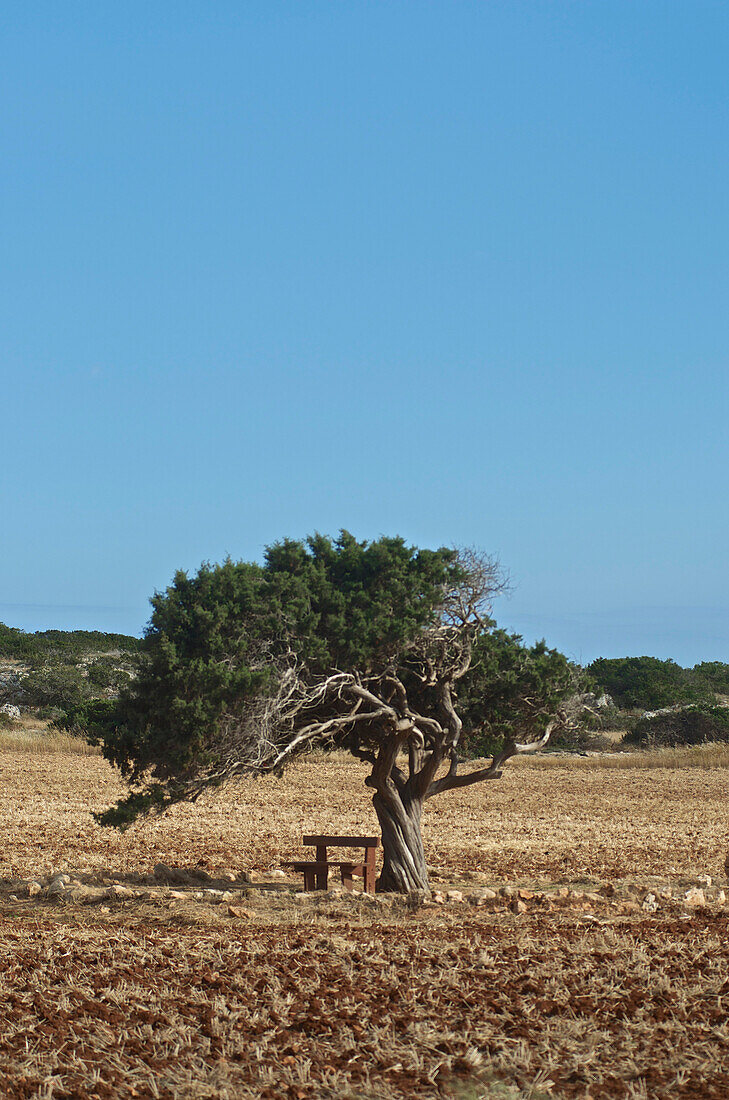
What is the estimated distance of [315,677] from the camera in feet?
45.7

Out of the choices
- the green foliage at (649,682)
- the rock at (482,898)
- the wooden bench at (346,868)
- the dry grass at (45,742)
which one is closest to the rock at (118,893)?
the wooden bench at (346,868)

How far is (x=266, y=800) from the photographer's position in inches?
1204

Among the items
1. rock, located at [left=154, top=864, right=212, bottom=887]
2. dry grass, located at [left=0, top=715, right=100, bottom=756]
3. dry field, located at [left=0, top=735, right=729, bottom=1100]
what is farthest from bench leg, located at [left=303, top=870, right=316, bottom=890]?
dry grass, located at [left=0, top=715, right=100, bottom=756]

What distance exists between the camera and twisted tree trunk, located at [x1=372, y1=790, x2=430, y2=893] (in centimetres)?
1491

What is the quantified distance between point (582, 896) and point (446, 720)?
301 cm

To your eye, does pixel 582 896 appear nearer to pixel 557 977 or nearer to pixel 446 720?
pixel 446 720

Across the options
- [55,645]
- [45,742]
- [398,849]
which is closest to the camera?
[398,849]

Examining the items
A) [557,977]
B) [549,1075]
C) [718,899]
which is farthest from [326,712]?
[549,1075]

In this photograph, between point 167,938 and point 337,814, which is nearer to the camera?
point 167,938

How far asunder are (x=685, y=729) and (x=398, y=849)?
43469 mm

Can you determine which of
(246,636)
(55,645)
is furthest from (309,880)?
(55,645)

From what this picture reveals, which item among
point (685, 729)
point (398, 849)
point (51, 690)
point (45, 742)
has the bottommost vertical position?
point (398, 849)

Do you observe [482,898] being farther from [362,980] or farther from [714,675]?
[714,675]

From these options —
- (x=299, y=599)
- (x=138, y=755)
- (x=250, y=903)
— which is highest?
(x=299, y=599)
